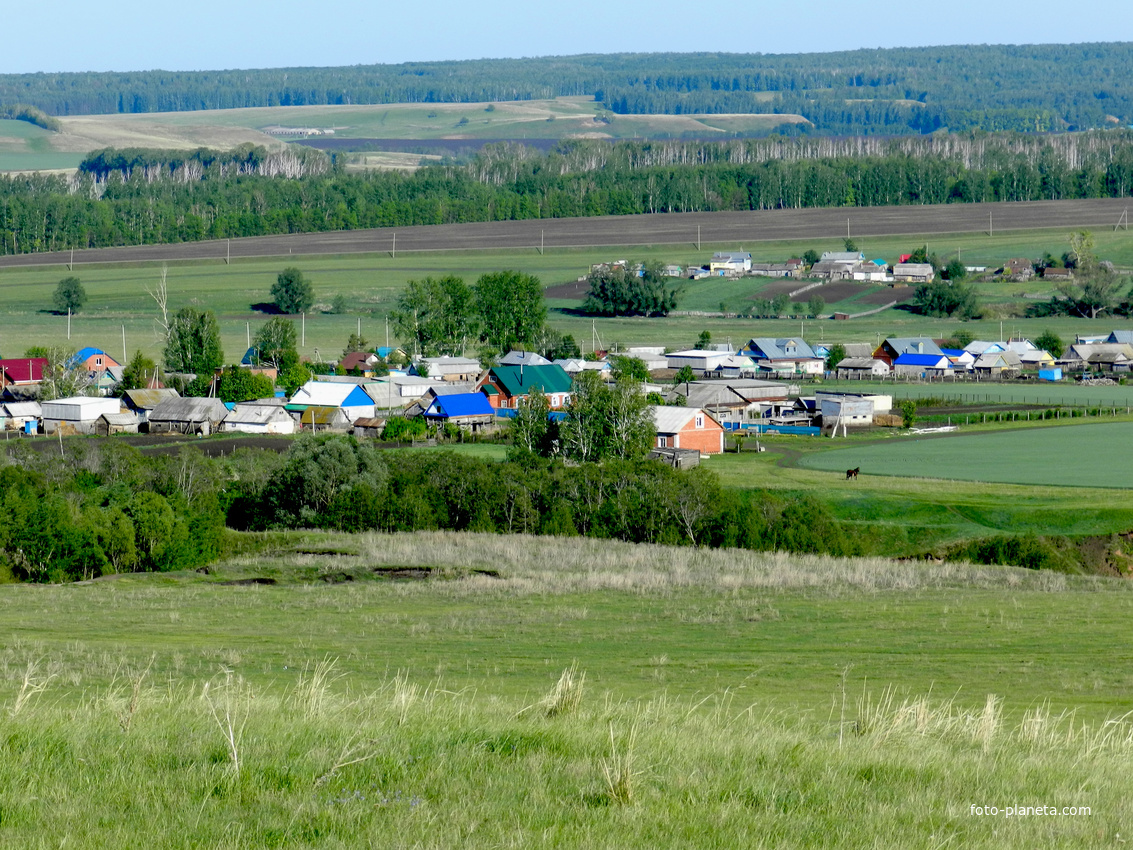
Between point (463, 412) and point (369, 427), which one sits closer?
point (369, 427)

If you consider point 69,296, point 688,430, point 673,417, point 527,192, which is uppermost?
point 527,192

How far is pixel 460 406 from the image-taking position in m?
63.8

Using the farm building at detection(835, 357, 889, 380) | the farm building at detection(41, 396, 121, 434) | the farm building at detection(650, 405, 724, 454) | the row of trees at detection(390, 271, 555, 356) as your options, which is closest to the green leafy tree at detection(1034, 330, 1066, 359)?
the farm building at detection(835, 357, 889, 380)

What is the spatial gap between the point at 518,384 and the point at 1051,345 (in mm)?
40670

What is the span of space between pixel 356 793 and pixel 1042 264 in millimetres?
130498

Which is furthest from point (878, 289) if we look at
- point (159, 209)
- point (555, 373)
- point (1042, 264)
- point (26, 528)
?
point (26, 528)

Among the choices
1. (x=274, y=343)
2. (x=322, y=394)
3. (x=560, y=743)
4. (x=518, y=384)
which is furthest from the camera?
(x=274, y=343)

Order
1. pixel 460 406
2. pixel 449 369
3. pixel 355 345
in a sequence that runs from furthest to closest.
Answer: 1. pixel 355 345
2. pixel 449 369
3. pixel 460 406

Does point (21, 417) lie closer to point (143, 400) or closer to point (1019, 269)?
point (143, 400)

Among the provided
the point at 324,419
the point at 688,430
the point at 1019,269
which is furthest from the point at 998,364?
the point at 1019,269

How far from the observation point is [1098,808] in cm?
691

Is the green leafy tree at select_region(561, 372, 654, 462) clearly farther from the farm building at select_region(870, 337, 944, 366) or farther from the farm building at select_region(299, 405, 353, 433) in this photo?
the farm building at select_region(870, 337, 944, 366)

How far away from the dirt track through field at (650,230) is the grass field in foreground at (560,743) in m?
126

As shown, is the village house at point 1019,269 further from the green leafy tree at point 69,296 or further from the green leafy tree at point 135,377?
the green leafy tree at point 135,377
